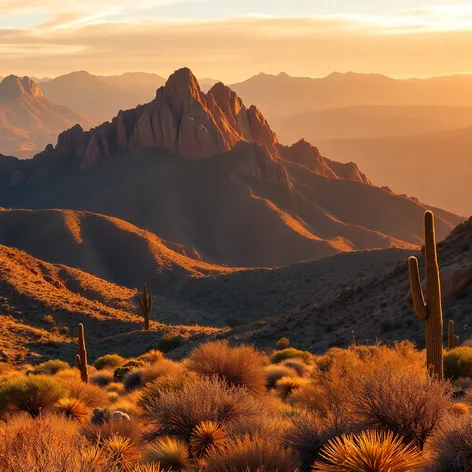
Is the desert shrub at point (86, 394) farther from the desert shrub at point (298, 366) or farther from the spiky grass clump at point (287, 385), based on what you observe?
the desert shrub at point (298, 366)

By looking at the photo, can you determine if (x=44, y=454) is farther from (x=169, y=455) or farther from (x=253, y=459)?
(x=169, y=455)

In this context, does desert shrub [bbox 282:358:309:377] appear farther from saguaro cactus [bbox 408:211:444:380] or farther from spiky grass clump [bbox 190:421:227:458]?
spiky grass clump [bbox 190:421:227:458]

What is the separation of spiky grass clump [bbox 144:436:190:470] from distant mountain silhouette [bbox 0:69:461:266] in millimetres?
94641

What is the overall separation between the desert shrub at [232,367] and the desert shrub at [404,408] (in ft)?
19.5

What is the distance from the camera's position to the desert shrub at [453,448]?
8.23 meters

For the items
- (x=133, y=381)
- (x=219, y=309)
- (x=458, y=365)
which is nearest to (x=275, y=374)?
(x=458, y=365)

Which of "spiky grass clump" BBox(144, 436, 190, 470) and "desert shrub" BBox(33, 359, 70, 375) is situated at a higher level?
"spiky grass clump" BBox(144, 436, 190, 470)

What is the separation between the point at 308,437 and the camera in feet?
30.6

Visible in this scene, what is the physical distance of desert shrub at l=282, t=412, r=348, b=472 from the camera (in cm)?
916

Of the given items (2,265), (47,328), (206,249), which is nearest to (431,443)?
(47,328)

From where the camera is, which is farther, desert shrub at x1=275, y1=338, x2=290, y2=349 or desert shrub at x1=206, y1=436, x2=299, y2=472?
desert shrub at x1=275, y1=338, x2=290, y2=349

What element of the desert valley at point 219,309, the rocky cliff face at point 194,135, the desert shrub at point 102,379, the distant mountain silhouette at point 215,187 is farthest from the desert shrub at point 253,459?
the rocky cliff face at point 194,135

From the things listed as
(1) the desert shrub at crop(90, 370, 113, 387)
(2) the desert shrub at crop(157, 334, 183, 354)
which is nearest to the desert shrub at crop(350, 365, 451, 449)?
(1) the desert shrub at crop(90, 370, 113, 387)

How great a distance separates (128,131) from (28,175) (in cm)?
2694
